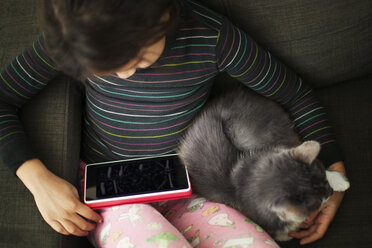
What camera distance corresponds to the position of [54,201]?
791 millimetres

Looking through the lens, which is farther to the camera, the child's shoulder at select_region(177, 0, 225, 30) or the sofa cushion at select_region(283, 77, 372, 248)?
the sofa cushion at select_region(283, 77, 372, 248)

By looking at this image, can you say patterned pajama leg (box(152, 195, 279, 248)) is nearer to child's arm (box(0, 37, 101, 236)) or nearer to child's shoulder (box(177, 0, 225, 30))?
child's arm (box(0, 37, 101, 236))

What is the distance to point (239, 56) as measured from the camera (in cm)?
81

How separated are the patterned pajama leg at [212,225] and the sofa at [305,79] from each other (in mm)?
174

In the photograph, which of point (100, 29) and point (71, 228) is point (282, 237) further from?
point (100, 29)

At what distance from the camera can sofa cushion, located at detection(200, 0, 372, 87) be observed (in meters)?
0.94

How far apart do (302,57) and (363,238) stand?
0.56m

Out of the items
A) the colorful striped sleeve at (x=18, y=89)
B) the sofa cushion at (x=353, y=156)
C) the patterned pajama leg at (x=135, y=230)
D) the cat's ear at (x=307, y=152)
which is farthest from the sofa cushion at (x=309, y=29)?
the patterned pajama leg at (x=135, y=230)

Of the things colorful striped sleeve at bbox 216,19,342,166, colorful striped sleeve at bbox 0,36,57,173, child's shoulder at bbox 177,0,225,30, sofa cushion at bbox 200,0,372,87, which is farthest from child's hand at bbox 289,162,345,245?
colorful striped sleeve at bbox 0,36,57,173

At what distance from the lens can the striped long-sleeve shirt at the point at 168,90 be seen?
2.60ft

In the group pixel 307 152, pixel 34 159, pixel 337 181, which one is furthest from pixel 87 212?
pixel 337 181

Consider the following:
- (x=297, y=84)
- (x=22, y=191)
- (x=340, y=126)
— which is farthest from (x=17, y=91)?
(x=340, y=126)

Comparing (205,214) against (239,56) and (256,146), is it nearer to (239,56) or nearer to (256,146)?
(256,146)

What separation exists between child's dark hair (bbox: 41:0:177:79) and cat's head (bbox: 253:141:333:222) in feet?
1.51
